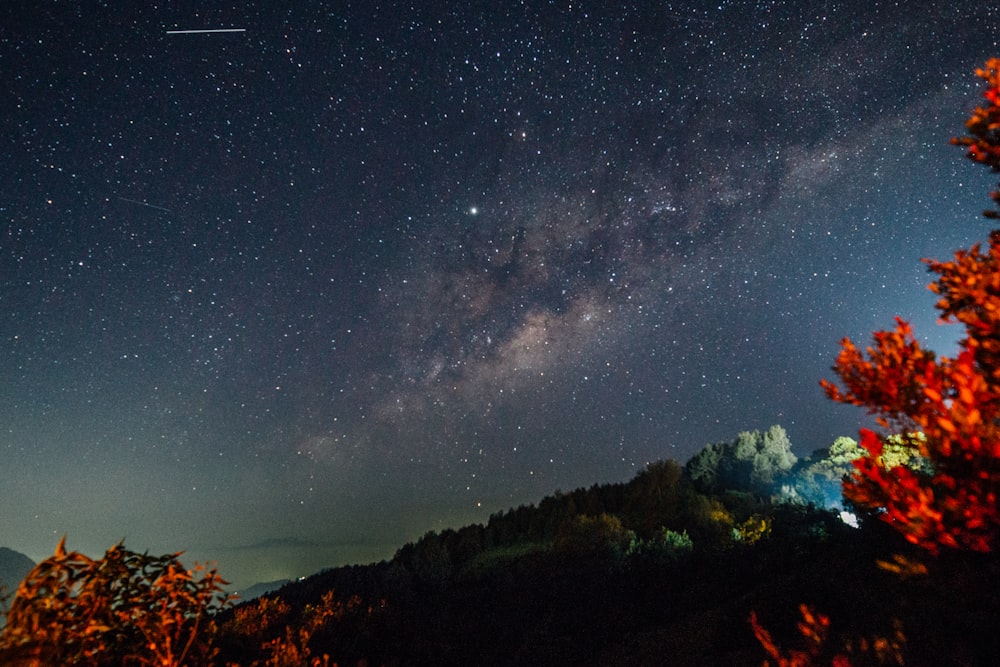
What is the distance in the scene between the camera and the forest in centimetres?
297

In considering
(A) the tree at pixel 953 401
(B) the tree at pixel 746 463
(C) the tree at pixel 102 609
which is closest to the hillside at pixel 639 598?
(A) the tree at pixel 953 401

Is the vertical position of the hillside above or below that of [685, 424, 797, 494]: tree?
below

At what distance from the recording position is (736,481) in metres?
43.1

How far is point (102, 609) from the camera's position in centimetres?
272

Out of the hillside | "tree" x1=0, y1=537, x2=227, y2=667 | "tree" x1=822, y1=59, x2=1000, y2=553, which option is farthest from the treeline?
"tree" x1=0, y1=537, x2=227, y2=667

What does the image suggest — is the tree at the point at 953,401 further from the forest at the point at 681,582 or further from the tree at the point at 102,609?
the tree at the point at 102,609

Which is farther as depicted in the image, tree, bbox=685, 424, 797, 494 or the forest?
tree, bbox=685, 424, 797, 494

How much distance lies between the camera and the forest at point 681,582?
2975 mm

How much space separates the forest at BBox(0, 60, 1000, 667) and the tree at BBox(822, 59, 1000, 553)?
0.02 metres

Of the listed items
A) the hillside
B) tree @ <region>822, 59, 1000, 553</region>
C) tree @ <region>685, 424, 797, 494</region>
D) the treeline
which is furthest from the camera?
tree @ <region>685, 424, 797, 494</region>

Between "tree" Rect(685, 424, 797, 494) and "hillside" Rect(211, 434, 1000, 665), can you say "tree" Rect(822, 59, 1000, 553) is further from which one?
"tree" Rect(685, 424, 797, 494)

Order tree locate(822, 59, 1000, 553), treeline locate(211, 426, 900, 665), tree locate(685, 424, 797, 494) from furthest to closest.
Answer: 1. tree locate(685, 424, 797, 494)
2. treeline locate(211, 426, 900, 665)
3. tree locate(822, 59, 1000, 553)

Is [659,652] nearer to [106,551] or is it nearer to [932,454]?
[932,454]

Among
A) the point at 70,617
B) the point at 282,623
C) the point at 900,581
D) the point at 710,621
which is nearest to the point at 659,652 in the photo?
the point at 710,621
